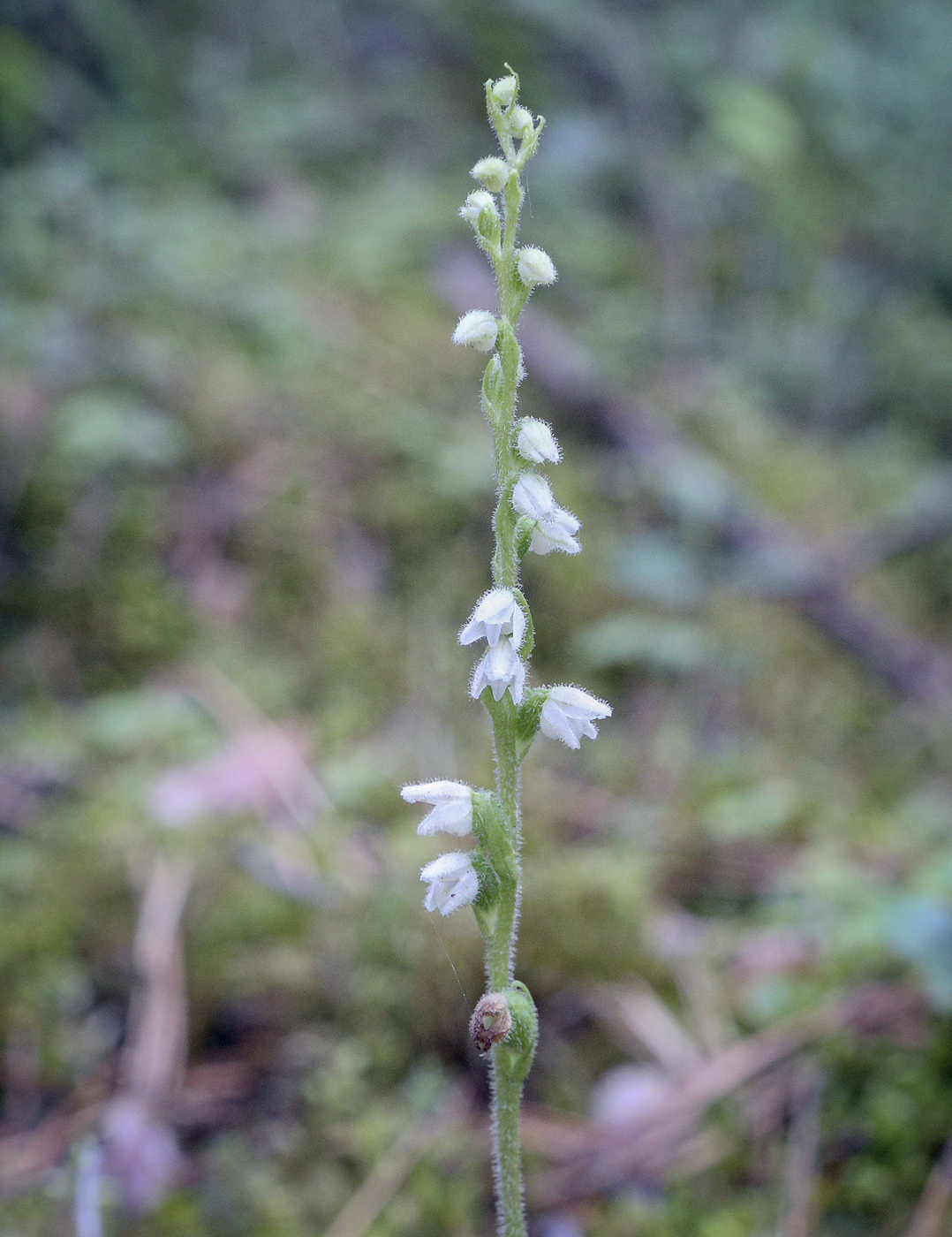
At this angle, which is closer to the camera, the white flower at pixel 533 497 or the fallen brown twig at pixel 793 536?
the white flower at pixel 533 497

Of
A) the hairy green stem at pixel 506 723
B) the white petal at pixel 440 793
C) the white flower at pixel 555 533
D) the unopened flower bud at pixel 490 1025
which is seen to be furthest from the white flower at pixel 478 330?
the unopened flower bud at pixel 490 1025

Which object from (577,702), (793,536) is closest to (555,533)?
(577,702)

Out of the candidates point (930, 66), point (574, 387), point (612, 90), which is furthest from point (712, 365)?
point (612, 90)

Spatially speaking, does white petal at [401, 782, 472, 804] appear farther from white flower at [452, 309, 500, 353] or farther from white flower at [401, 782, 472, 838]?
white flower at [452, 309, 500, 353]

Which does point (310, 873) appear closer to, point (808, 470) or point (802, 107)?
point (808, 470)

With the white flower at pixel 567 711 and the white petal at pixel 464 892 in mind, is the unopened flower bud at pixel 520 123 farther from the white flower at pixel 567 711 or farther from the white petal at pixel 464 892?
the white petal at pixel 464 892

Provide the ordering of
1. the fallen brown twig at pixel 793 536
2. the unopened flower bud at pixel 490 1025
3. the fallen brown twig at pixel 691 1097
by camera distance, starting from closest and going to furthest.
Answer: the unopened flower bud at pixel 490 1025 → the fallen brown twig at pixel 691 1097 → the fallen brown twig at pixel 793 536

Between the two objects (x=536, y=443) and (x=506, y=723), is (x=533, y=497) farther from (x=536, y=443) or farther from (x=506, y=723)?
(x=506, y=723)
